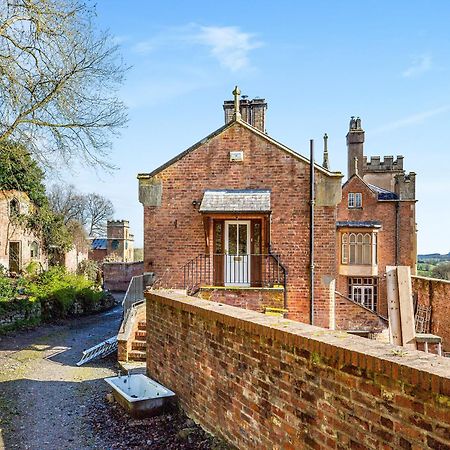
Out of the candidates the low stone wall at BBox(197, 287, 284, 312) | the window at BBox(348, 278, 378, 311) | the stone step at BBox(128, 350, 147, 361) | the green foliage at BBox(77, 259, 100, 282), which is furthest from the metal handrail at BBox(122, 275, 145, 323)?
the green foliage at BBox(77, 259, 100, 282)

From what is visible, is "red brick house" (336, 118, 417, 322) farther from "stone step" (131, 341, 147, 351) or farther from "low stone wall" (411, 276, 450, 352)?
"stone step" (131, 341, 147, 351)

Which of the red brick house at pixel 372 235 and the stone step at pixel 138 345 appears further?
the red brick house at pixel 372 235

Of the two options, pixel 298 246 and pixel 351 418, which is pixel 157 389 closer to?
pixel 351 418

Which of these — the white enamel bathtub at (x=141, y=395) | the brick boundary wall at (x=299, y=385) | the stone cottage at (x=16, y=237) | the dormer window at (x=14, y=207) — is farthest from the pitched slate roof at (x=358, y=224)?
the brick boundary wall at (x=299, y=385)

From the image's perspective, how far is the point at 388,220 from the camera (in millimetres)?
29500

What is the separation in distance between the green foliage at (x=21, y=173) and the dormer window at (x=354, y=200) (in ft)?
59.5

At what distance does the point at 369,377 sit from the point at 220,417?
9.05 feet

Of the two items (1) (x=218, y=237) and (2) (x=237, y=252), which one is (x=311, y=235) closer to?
(2) (x=237, y=252)

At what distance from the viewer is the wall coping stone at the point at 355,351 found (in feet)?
10.1

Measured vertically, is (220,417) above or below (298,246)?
below

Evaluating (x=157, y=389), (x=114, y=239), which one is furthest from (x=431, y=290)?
(x=114, y=239)

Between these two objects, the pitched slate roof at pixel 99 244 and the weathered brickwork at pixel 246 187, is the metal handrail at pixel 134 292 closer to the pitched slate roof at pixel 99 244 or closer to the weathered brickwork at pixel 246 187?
the weathered brickwork at pixel 246 187

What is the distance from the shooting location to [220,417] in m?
5.74

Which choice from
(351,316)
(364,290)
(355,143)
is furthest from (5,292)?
(355,143)
